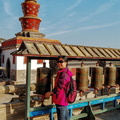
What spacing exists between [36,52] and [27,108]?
5.08ft

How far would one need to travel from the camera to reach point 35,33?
64.8ft

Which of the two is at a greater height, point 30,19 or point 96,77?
point 30,19

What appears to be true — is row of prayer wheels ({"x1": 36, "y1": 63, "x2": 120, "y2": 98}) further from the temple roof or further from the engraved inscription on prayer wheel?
the temple roof

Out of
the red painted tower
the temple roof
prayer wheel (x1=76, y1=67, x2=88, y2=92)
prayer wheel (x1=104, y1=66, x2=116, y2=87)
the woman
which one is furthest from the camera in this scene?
the red painted tower

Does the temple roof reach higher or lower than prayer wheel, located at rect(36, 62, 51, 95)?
higher

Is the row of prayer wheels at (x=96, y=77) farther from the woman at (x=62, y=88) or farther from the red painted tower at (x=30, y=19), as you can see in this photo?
the red painted tower at (x=30, y=19)

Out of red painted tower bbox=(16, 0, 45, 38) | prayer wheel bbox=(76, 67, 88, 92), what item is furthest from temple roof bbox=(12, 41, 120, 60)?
red painted tower bbox=(16, 0, 45, 38)

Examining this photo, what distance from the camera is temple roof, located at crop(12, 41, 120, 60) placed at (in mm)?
4178

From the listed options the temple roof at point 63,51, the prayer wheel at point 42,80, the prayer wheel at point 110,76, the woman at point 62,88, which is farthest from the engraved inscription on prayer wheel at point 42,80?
the prayer wheel at point 110,76

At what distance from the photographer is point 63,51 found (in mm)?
4816

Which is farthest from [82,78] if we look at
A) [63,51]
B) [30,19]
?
[30,19]

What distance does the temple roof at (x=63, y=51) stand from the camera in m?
4.18

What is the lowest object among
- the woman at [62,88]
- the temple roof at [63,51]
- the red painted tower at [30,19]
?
the woman at [62,88]

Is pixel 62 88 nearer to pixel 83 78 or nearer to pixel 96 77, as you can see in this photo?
pixel 83 78
